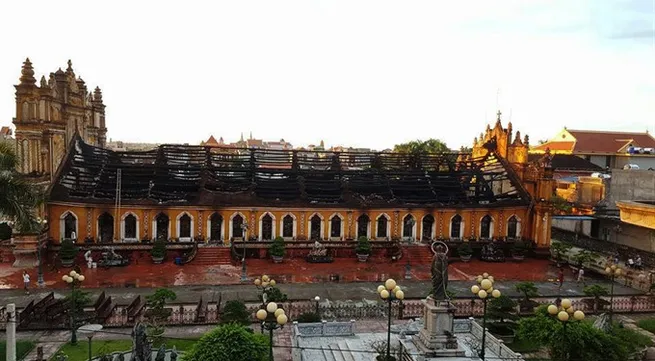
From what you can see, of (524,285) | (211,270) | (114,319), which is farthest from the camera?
(211,270)

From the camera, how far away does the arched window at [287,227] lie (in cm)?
4044

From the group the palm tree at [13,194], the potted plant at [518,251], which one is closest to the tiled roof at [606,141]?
the potted plant at [518,251]

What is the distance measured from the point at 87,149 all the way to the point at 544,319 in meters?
38.1

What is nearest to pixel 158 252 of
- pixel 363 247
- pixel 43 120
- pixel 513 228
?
pixel 43 120

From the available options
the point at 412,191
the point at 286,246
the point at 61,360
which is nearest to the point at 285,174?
the point at 286,246

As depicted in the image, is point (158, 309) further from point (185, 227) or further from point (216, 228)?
point (216, 228)

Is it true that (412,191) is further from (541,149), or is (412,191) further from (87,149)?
(541,149)

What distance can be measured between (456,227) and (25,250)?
33057 millimetres

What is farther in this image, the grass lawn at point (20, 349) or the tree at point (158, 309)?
the tree at point (158, 309)

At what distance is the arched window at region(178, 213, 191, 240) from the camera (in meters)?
38.9

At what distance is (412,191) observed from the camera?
146ft

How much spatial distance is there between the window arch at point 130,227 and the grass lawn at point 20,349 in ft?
57.8

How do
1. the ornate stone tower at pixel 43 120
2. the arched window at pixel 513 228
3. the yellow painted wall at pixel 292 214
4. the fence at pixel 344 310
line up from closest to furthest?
the fence at pixel 344 310, the yellow painted wall at pixel 292 214, the ornate stone tower at pixel 43 120, the arched window at pixel 513 228

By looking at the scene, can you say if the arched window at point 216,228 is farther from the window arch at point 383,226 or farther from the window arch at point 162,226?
the window arch at point 383,226
